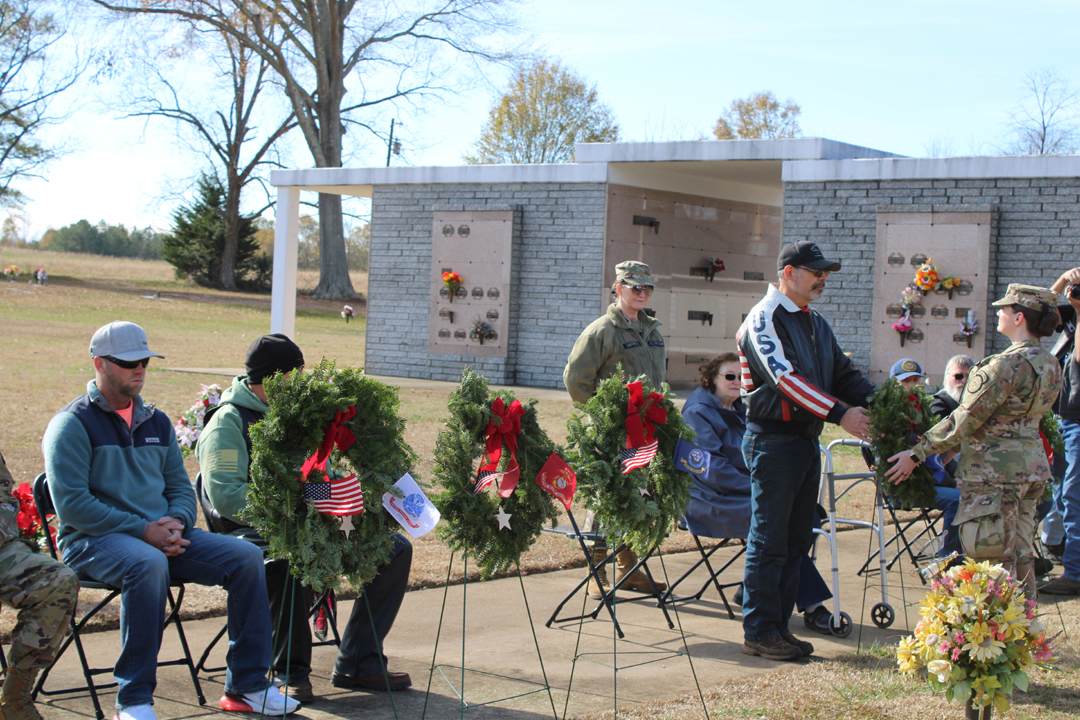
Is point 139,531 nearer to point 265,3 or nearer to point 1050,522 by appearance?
point 1050,522

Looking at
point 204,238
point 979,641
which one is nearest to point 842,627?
point 979,641

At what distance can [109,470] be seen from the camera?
396cm

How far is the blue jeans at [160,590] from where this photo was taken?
3645mm

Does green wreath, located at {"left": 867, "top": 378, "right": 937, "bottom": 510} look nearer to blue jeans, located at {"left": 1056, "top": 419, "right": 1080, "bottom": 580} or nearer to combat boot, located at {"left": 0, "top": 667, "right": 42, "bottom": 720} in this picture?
blue jeans, located at {"left": 1056, "top": 419, "right": 1080, "bottom": 580}

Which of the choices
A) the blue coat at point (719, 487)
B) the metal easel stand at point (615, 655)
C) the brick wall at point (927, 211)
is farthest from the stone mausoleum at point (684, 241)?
the metal easel stand at point (615, 655)

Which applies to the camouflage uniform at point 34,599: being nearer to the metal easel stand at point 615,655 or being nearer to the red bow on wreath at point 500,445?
the red bow on wreath at point 500,445

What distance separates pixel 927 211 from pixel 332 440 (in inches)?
475

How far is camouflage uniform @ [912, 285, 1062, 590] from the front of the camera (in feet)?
15.5

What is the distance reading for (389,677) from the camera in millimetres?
4277

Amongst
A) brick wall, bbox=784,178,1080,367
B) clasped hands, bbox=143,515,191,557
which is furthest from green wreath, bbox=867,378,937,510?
brick wall, bbox=784,178,1080,367

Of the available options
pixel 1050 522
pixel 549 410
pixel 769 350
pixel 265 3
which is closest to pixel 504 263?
pixel 549 410

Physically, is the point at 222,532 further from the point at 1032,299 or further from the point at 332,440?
the point at 1032,299

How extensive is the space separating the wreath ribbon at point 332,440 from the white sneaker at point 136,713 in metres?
0.94

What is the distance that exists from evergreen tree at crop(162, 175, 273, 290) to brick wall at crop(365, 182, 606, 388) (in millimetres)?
26965
